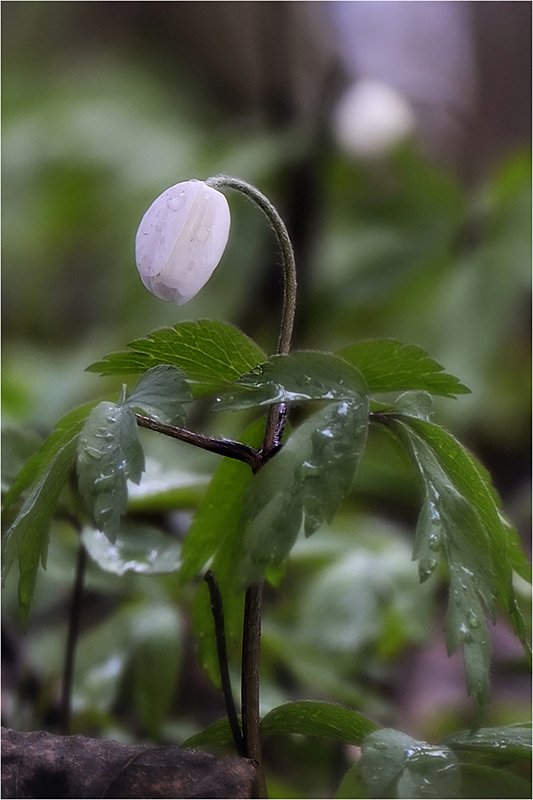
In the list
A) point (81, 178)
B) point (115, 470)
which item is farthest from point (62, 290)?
point (115, 470)

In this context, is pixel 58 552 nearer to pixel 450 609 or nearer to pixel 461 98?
pixel 450 609

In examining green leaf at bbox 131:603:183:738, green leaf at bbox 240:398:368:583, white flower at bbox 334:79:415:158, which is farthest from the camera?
white flower at bbox 334:79:415:158

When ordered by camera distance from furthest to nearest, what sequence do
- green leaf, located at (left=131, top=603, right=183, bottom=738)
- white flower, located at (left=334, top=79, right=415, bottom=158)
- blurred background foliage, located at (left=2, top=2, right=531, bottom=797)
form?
white flower, located at (left=334, top=79, right=415, bottom=158) → blurred background foliage, located at (left=2, top=2, right=531, bottom=797) → green leaf, located at (left=131, top=603, right=183, bottom=738)

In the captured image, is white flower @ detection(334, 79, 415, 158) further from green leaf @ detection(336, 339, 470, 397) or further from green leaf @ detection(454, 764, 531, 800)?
green leaf @ detection(454, 764, 531, 800)

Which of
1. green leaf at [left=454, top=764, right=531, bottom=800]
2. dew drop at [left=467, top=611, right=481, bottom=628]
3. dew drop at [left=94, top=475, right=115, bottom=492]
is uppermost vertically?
dew drop at [left=94, top=475, right=115, bottom=492]

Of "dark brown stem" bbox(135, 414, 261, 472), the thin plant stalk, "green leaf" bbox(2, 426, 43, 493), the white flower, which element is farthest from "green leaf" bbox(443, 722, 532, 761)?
the white flower

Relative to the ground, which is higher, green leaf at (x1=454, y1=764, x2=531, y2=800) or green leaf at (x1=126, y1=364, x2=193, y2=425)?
green leaf at (x1=126, y1=364, x2=193, y2=425)
